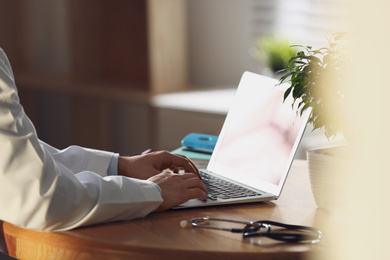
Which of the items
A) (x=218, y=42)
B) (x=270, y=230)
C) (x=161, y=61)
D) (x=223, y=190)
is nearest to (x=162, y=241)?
(x=270, y=230)

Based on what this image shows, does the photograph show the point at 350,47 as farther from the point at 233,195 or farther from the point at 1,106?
the point at 1,106

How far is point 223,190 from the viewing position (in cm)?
141

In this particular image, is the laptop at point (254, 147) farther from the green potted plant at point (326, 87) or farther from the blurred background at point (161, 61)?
the blurred background at point (161, 61)

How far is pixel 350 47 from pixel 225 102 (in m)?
2.01

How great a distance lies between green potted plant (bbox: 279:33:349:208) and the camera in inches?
48.4

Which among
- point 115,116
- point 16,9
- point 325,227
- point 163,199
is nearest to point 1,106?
point 163,199

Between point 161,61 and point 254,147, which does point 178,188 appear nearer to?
point 254,147

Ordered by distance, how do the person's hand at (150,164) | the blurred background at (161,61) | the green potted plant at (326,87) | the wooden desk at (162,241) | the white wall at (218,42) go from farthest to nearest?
the white wall at (218,42) < the blurred background at (161,61) < the person's hand at (150,164) < the green potted plant at (326,87) < the wooden desk at (162,241)

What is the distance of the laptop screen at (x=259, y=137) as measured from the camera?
1389 millimetres

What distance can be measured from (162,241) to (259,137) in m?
0.46

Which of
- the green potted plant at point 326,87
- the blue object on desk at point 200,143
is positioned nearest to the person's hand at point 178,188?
the green potted plant at point 326,87

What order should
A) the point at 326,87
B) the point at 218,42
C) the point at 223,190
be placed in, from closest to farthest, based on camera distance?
the point at 326,87 → the point at 223,190 → the point at 218,42

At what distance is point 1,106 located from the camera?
1.13 m

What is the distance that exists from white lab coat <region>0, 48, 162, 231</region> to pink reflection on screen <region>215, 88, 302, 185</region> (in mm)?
333
